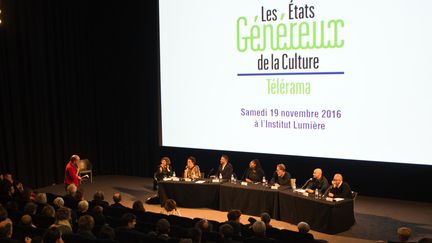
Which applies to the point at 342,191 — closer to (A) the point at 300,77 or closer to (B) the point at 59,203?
(A) the point at 300,77

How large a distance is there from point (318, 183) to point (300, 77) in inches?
76.2

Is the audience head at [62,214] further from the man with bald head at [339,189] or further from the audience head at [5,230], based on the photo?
the man with bald head at [339,189]

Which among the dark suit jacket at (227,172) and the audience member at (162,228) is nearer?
the audience member at (162,228)

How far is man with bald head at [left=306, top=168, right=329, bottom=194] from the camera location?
9242 millimetres

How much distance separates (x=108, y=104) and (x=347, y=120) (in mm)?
6802

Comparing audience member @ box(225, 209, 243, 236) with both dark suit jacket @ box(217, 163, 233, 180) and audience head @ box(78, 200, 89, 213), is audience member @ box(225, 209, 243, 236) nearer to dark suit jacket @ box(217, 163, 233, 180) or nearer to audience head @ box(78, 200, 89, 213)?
audience head @ box(78, 200, 89, 213)

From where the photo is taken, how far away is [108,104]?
47.1 feet

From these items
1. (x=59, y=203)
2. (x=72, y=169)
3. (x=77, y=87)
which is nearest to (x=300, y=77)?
(x=72, y=169)

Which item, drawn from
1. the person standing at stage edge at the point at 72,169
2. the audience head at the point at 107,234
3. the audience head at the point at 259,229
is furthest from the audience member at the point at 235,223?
the person standing at stage edge at the point at 72,169

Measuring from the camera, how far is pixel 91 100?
1415 centimetres

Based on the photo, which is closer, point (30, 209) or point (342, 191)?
point (30, 209)

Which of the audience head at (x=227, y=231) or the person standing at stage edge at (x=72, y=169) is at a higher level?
the person standing at stage edge at (x=72, y=169)

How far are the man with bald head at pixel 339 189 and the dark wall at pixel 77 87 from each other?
533 cm

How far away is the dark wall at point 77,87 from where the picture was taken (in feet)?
40.5
